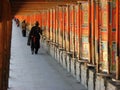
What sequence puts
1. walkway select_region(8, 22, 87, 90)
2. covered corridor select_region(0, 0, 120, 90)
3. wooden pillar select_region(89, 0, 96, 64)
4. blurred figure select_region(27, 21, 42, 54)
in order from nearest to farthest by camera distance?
1. covered corridor select_region(0, 0, 120, 90)
2. wooden pillar select_region(89, 0, 96, 64)
3. walkway select_region(8, 22, 87, 90)
4. blurred figure select_region(27, 21, 42, 54)

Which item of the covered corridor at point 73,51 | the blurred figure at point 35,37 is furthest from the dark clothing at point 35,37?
the covered corridor at point 73,51

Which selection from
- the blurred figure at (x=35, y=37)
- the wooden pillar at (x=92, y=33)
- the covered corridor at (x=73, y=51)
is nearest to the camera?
the covered corridor at (x=73, y=51)

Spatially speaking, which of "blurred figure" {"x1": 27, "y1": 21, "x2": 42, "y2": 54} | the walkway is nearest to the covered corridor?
the walkway

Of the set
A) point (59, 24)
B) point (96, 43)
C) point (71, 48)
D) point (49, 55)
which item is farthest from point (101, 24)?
point (49, 55)

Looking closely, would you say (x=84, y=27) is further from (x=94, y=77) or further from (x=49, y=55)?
(x=49, y=55)

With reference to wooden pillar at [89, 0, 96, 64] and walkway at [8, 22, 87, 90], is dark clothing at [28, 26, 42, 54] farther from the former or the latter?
wooden pillar at [89, 0, 96, 64]

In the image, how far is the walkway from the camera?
12750mm

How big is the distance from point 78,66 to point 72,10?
1.99 metres

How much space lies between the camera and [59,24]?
59.8 ft

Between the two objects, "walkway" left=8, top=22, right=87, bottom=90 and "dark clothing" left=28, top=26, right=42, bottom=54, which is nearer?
"walkway" left=8, top=22, right=87, bottom=90

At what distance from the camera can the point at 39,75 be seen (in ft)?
49.9

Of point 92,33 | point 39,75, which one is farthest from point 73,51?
point 92,33

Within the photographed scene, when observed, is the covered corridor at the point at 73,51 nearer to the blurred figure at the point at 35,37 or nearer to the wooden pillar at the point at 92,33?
the wooden pillar at the point at 92,33

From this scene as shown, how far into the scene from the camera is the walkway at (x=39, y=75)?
A: 12.8 m
